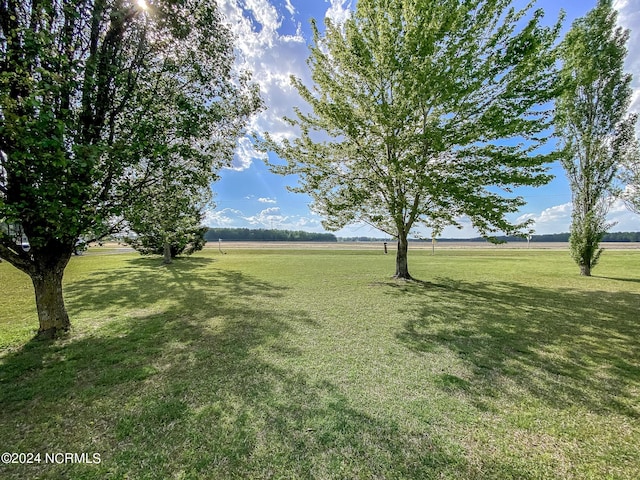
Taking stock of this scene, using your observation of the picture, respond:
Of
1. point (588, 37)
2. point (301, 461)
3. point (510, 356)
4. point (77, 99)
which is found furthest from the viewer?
point (588, 37)

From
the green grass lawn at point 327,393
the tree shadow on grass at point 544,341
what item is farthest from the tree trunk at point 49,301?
the tree shadow on grass at point 544,341

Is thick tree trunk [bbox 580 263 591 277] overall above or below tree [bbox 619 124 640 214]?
below

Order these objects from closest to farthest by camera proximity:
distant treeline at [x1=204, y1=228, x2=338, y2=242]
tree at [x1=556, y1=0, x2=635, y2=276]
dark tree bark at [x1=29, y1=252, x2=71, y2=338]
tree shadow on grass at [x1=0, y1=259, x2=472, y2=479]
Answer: tree shadow on grass at [x1=0, y1=259, x2=472, y2=479]
dark tree bark at [x1=29, y1=252, x2=71, y2=338]
tree at [x1=556, y1=0, x2=635, y2=276]
distant treeline at [x1=204, y1=228, x2=338, y2=242]

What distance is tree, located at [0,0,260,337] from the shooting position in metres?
4.03

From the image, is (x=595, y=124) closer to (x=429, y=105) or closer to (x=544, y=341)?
(x=429, y=105)

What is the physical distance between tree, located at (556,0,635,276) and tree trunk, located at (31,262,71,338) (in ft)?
65.2

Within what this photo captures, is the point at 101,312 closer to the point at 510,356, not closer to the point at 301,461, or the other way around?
the point at 301,461

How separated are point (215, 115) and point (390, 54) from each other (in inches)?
285

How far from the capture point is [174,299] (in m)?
9.60

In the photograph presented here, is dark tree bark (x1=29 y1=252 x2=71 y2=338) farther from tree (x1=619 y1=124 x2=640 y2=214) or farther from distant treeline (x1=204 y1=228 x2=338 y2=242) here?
distant treeline (x1=204 y1=228 x2=338 y2=242)

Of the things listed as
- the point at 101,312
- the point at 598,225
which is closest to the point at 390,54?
the point at 101,312

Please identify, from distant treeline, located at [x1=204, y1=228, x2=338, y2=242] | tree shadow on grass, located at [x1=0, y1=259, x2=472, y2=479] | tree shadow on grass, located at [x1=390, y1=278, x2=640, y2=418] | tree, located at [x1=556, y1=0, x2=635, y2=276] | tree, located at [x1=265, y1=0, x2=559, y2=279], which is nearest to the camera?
tree shadow on grass, located at [x1=0, y1=259, x2=472, y2=479]

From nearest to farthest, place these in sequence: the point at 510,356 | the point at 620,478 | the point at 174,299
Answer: the point at 620,478 → the point at 510,356 → the point at 174,299

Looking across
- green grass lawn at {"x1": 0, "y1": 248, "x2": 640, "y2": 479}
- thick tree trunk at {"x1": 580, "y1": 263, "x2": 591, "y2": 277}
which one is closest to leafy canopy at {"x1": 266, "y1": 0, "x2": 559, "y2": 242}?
green grass lawn at {"x1": 0, "y1": 248, "x2": 640, "y2": 479}
